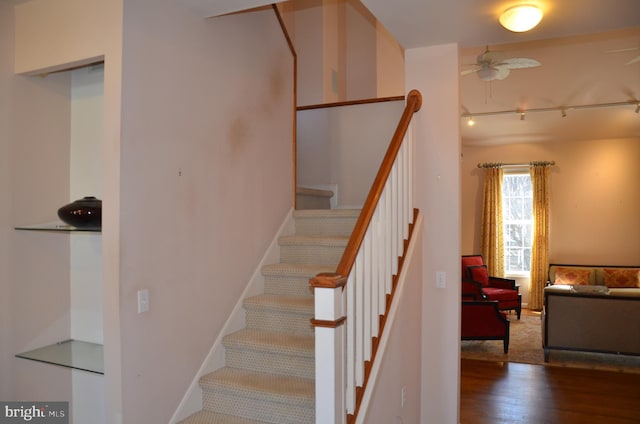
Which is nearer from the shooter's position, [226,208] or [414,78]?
[226,208]

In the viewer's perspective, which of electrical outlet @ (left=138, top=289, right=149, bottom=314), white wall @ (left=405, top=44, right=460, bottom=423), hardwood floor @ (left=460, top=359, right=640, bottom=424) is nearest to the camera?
electrical outlet @ (left=138, top=289, right=149, bottom=314)

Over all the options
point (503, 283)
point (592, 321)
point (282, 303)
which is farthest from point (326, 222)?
point (503, 283)

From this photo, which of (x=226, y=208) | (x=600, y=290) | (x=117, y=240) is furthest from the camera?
(x=600, y=290)

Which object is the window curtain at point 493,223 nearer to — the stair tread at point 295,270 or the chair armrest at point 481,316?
the chair armrest at point 481,316

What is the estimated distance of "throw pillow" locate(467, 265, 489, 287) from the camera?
780 centimetres

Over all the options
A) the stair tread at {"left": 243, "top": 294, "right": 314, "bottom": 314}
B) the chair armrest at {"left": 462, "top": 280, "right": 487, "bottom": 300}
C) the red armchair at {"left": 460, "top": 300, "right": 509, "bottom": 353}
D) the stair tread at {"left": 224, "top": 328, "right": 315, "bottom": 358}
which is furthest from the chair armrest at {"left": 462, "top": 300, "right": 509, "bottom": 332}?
the stair tread at {"left": 224, "top": 328, "right": 315, "bottom": 358}

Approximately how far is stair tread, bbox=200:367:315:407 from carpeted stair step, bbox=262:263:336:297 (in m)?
0.63

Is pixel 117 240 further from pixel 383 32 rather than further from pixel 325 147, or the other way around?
pixel 383 32

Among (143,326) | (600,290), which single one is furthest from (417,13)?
(600,290)

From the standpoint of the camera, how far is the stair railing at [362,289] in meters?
1.97

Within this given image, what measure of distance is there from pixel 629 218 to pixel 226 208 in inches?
307

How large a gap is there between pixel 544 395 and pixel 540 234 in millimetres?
4792

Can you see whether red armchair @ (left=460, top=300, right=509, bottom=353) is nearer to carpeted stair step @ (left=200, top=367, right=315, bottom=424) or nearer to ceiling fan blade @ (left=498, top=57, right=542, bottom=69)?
ceiling fan blade @ (left=498, top=57, right=542, bottom=69)

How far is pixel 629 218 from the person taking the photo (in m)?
8.15
